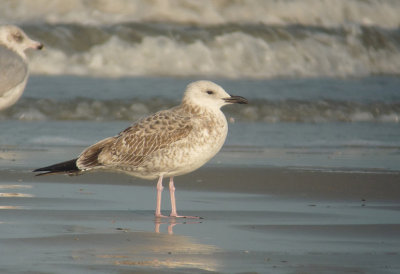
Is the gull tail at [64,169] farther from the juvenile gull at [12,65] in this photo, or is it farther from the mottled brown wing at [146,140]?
the juvenile gull at [12,65]

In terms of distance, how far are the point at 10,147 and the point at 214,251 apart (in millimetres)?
5570

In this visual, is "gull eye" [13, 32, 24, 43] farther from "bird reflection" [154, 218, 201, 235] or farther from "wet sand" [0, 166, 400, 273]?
"bird reflection" [154, 218, 201, 235]

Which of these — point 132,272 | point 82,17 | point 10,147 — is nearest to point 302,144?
point 10,147

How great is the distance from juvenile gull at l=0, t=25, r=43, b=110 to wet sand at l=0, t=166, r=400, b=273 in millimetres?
993

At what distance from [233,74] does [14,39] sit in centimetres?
895

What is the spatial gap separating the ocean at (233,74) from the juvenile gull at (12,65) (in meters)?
0.68

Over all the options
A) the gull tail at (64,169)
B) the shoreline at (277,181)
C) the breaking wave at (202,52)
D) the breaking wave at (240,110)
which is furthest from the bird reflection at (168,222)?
the breaking wave at (202,52)

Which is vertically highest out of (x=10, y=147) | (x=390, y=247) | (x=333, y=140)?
(x=333, y=140)

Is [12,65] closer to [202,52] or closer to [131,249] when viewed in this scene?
[131,249]

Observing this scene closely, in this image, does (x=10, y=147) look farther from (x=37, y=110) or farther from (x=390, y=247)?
(x=390, y=247)

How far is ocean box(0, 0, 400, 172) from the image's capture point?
1062cm

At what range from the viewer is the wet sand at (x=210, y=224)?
15.3 ft

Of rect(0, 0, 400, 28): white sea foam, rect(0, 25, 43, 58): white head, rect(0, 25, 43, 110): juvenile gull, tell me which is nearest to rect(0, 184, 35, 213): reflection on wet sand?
rect(0, 25, 43, 110): juvenile gull

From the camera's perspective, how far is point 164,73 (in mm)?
17578
